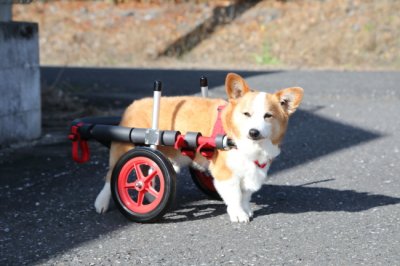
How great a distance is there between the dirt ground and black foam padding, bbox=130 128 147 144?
35.0 ft

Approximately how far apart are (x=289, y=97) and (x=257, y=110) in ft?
0.96

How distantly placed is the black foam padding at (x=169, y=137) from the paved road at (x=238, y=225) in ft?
1.77

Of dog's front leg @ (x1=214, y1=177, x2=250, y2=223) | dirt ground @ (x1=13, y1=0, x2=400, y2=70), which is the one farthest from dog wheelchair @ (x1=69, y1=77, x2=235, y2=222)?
dirt ground @ (x1=13, y1=0, x2=400, y2=70)

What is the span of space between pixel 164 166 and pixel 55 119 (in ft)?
14.9

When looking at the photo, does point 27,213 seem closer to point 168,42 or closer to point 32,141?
point 32,141

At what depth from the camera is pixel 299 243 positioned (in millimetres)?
4434

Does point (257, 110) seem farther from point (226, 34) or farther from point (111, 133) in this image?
point (226, 34)

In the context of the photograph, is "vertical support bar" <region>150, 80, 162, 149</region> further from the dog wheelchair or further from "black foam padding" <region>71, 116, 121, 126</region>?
"black foam padding" <region>71, 116, 121, 126</region>

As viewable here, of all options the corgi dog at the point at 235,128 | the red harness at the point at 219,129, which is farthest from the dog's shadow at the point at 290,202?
the red harness at the point at 219,129

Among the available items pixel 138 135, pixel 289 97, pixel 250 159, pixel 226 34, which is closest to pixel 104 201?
pixel 138 135

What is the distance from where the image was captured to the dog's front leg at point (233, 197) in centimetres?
484

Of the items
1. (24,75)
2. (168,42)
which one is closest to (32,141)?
(24,75)

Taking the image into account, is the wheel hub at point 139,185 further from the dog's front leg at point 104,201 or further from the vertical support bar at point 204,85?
the vertical support bar at point 204,85

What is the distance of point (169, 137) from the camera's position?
4816 millimetres
